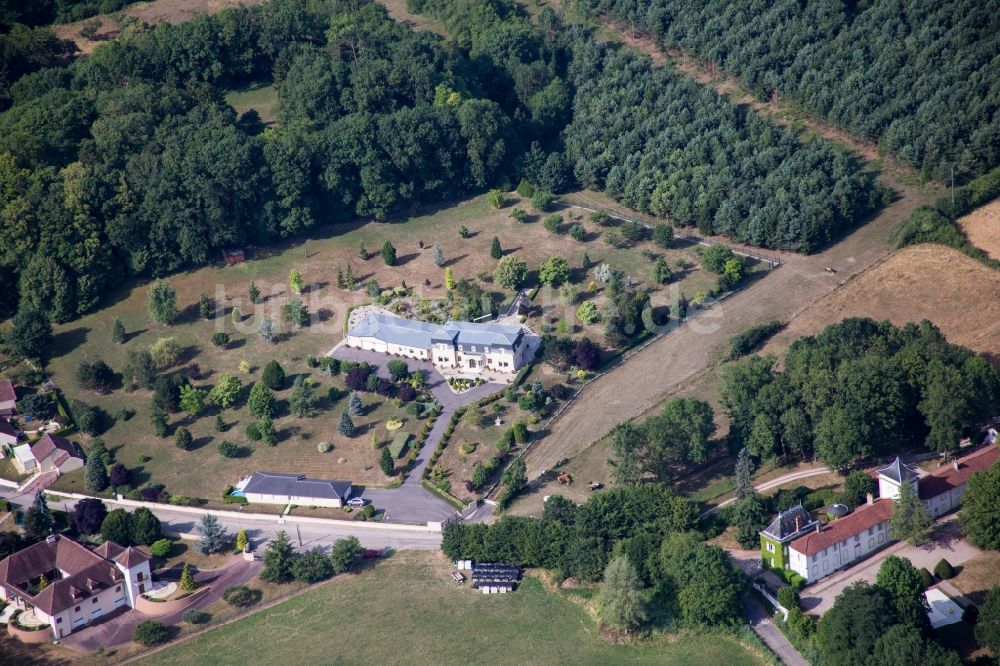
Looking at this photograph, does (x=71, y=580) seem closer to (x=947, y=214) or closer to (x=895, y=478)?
(x=895, y=478)

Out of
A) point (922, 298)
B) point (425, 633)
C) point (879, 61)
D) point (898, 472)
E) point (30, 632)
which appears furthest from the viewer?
point (879, 61)

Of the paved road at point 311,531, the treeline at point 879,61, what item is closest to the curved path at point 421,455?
the paved road at point 311,531

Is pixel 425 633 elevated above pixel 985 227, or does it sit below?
below

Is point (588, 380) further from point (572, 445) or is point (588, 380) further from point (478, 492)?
A: point (478, 492)

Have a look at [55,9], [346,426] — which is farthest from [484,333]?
[55,9]

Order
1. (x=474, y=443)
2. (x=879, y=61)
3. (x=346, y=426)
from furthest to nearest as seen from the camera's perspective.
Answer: (x=879, y=61)
(x=346, y=426)
(x=474, y=443)

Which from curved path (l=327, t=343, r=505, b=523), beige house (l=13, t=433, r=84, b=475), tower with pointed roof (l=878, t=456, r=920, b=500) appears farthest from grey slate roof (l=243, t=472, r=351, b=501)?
tower with pointed roof (l=878, t=456, r=920, b=500)

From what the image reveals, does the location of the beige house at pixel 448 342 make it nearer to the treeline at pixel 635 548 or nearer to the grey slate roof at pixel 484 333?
the grey slate roof at pixel 484 333

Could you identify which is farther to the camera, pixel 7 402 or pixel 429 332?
pixel 429 332
